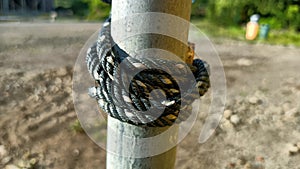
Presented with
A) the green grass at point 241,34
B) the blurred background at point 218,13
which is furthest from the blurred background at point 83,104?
the blurred background at point 218,13

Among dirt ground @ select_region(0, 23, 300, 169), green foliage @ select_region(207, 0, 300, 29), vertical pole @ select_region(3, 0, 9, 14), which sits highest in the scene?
green foliage @ select_region(207, 0, 300, 29)

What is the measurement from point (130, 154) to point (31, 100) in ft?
7.54

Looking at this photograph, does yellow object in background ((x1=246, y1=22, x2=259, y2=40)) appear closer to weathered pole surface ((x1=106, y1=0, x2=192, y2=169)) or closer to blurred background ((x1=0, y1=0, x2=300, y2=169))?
blurred background ((x1=0, y1=0, x2=300, y2=169))

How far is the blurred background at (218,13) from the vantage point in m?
6.26

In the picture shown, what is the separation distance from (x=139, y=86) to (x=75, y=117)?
2161mm

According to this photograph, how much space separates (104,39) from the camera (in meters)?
0.68

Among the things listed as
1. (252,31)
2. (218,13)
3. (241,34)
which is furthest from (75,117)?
(218,13)

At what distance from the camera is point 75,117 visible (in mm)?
2725

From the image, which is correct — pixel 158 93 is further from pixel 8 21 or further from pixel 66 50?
pixel 8 21

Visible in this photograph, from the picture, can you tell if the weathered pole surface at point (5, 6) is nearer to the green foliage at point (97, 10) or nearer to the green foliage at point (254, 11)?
the green foliage at point (97, 10)

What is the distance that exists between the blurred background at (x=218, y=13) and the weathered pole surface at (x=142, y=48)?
5510 mm

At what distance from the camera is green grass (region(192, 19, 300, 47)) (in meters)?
5.70

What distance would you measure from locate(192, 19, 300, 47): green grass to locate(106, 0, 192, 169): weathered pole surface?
5085 millimetres

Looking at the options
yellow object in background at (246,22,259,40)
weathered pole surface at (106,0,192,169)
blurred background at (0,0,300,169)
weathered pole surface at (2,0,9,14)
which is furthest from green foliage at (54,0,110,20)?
weathered pole surface at (106,0,192,169)
